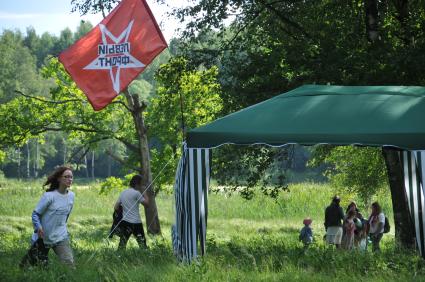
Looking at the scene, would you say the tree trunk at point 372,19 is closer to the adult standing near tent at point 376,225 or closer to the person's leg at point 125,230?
the adult standing near tent at point 376,225

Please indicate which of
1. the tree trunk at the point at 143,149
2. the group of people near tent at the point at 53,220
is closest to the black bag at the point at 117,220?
the group of people near tent at the point at 53,220

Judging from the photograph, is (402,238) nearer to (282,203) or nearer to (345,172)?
(345,172)

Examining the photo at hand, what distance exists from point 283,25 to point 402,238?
6.37 m

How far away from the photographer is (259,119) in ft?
38.0

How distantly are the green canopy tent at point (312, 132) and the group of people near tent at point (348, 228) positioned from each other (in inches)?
194

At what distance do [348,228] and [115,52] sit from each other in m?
7.90

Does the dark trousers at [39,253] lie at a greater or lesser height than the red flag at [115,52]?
lesser

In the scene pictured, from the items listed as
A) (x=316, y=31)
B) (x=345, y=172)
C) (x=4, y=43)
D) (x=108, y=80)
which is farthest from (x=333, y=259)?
(x=4, y=43)

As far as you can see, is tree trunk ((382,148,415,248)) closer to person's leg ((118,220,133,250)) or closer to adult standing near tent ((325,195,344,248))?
adult standing near tent ((325,195,344,248))

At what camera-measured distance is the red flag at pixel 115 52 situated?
36.8 feet

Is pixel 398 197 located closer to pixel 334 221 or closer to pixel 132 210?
pixel 334 221

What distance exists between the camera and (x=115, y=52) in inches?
452

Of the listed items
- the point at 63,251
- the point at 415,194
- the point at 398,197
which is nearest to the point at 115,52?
the point at 63,251

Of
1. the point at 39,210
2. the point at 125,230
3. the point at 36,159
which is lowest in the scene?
the point at 125,230
